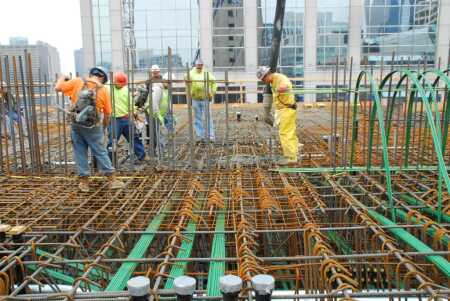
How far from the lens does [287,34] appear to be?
23.9 meters

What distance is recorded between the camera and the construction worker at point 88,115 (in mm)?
4820

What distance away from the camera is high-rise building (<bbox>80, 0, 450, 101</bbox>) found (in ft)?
76.4

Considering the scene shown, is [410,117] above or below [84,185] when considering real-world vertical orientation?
above

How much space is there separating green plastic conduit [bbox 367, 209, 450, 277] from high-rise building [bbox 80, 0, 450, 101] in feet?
63.9

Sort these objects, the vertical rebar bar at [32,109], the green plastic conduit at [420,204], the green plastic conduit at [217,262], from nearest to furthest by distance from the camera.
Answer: the green plastic conduit at [217,262] < the green plastic conduit at [420,204] < the vertical rebar bar at [32,109]

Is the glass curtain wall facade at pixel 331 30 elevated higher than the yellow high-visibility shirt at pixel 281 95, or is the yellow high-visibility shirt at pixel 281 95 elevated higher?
the glass curtain wall facade at pixel 331 30

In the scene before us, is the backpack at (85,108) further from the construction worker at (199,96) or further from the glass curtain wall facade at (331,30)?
the glass curtain wall facade at (331,30)

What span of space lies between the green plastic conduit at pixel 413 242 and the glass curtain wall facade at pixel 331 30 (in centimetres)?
2112

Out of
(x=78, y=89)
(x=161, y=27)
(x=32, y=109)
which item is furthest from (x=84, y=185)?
(x=161, y=27)

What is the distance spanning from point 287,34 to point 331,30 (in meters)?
2.55

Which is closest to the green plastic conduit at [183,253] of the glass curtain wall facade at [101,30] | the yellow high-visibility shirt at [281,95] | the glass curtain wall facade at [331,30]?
the yellow high-visibility shirt at [281,95]

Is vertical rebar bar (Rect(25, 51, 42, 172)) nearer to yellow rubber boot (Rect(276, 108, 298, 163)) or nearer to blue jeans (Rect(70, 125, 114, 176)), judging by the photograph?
blue jeans (Rect(70, 125, 114, 176))

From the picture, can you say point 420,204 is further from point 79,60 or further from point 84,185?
point 79,60

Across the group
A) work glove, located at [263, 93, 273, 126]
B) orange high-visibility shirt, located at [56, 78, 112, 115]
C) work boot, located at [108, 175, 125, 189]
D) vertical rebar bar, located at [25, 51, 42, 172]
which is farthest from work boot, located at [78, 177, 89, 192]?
work glove, located at [263, 93, 273, 126]
